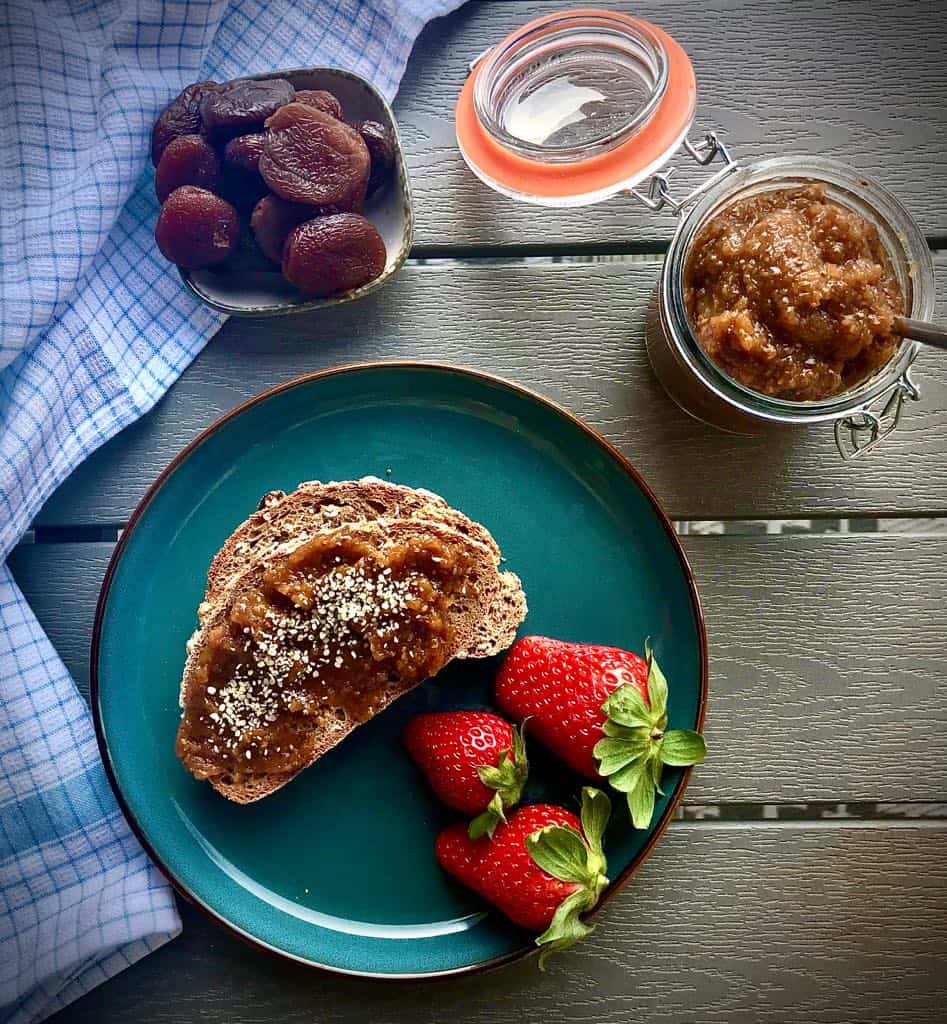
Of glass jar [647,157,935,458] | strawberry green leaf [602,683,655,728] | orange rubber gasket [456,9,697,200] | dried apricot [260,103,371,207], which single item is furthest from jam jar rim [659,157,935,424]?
dried apricot [260,103,371,207]

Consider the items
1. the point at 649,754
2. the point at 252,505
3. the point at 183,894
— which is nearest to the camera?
the point at 649,754

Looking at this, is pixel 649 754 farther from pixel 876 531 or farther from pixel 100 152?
pixel 100 152

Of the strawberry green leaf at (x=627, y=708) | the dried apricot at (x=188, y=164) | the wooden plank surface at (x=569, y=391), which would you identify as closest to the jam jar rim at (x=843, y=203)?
the wooden plank surface at (x=569, y=391)

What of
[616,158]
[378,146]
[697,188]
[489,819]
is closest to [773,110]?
[697,188]

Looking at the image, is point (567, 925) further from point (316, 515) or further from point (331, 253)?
point (331, 253)

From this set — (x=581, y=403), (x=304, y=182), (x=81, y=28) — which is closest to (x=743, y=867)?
(x=581, y=403)

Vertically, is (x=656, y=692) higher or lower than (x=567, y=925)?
higher
